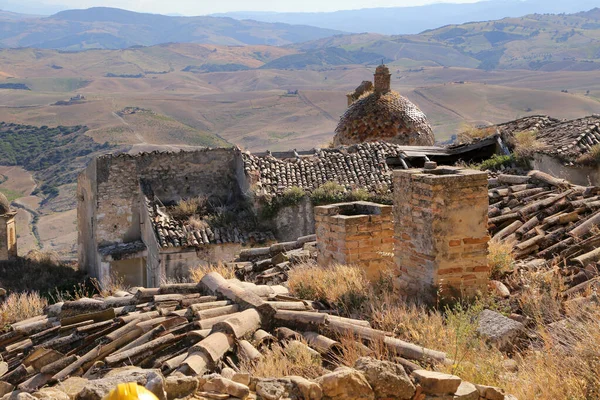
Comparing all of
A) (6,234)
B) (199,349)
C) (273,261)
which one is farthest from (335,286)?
(6,234)

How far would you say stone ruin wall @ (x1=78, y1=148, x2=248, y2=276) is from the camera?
19.9m

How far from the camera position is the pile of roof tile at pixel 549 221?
28.1ft

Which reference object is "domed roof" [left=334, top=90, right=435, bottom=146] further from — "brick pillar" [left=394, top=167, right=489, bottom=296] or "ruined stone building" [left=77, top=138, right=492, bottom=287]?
"brick pillar" [left=394, top=167, right=489, bottom=296]

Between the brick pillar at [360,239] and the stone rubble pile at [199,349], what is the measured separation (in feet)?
2.83

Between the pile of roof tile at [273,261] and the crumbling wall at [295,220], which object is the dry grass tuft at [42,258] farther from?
the pile of roof tile at [273,261]

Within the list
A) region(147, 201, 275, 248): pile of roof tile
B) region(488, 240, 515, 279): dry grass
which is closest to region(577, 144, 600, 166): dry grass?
region(147, 201, 275, 248): pile of roof tile

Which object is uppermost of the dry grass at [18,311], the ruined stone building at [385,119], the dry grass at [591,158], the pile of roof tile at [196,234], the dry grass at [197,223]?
the ruined stone building at [385,119]

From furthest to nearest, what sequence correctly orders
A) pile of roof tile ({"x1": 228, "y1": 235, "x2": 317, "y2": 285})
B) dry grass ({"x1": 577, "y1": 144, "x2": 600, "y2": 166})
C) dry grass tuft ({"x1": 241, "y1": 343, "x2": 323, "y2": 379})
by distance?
dry grass ({"x1": 577, "y1": 144, "x2": 600, "y2": 166}), pile of roof tile ({"x1": 228, "y1": 235, "x2": 317, "y2": 285}), dry grass tuft ({"x1": 241, "y1": 343, "x2": 323, "y2": 379})

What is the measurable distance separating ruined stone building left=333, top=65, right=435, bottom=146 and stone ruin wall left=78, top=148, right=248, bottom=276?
463 centimetres

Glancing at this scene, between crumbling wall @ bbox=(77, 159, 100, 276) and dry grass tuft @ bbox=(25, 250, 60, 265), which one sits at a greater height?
crumbling wall @ bbox=(77, 159, 100, 276)

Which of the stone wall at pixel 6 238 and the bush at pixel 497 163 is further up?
the bush at pixel 497 163

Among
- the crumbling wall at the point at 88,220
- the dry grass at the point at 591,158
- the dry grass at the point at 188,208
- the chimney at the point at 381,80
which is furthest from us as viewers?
the chimney at the point at 381,80

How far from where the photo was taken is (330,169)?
20453 millimetres

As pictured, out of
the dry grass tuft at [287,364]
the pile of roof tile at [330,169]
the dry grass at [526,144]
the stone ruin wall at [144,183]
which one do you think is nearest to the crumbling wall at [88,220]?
the stone ruin wall at [144,183]
